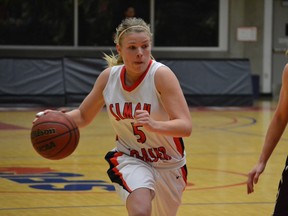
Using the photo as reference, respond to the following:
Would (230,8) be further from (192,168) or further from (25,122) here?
(192,168)

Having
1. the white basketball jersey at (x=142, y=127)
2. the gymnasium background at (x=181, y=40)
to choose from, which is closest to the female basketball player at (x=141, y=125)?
the white basketball jersey at (x=142, y=127)

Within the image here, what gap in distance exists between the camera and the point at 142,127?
5.16 m

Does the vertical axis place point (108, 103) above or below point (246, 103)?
above

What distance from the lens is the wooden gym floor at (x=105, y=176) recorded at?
7324mm

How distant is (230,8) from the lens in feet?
72.5

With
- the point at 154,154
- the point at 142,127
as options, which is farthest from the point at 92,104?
the point at 154,154

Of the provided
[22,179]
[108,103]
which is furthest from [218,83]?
[108,103]

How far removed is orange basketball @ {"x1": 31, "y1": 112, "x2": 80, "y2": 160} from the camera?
5.16 metres

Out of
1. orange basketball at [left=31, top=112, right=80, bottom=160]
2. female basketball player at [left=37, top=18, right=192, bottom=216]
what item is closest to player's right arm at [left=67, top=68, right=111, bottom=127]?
female basketball player at [left=37, top=18, right=192, bottom=216]

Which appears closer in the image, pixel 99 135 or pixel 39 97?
pixel 99 135

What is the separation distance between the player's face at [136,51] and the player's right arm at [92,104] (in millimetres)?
268

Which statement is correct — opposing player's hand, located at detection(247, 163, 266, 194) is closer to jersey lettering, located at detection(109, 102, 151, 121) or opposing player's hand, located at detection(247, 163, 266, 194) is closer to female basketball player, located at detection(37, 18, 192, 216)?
female basketball player, located at detection(37, 18, 192, 216)

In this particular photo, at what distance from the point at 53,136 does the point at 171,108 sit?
2.51 feet

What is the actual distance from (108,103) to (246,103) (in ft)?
46.0
